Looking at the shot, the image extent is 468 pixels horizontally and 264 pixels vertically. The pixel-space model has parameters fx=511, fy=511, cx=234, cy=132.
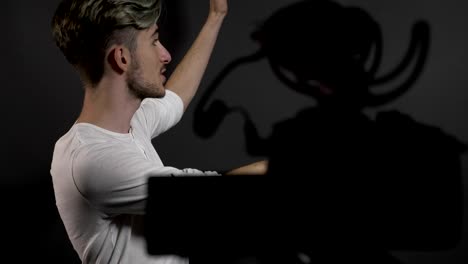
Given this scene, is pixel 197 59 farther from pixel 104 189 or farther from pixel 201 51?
pixel 104 189

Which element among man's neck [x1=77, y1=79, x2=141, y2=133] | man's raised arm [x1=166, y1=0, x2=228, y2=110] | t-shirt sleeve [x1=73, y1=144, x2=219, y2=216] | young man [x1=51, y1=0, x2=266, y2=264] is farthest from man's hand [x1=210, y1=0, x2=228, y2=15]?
t-shirt sleeve [x1=73, y1=144, x2=219, y2=216]

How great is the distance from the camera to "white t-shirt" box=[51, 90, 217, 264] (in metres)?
0.84

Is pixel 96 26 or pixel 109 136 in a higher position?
pixel 96 26

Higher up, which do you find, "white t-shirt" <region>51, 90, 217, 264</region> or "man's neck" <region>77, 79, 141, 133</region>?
"man's neck" <region>77, 79, 141, 133</region>

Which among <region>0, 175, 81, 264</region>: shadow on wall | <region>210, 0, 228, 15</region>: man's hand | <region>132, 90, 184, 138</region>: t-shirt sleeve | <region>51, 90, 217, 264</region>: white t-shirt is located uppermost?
<region>210, 0, 228, 15</region>: man's hand

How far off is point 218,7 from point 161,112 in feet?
0.83

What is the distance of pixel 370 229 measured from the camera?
1.00m

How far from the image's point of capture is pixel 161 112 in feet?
3.58

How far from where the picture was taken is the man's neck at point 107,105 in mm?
909

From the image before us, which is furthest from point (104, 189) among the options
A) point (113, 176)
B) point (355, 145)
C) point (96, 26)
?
point (355, 145)

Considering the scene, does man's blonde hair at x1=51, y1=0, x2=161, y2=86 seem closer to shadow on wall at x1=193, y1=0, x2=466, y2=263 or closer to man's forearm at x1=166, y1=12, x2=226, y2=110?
man's forearm at x1=166, y1=12, x2=226, y2=110

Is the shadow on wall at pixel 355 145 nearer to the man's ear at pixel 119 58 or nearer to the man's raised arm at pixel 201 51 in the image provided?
the man's raised arm at pixel 201 51

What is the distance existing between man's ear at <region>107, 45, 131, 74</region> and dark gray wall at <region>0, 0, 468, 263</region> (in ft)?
0.81

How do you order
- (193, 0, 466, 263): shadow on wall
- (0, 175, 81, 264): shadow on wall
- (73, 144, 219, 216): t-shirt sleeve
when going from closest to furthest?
(73, 144, 219, 216): t-shirt sleeve
(193, 0, 466, 263): shadow on wall
(0, 175, 81, 264): shadow on wall
